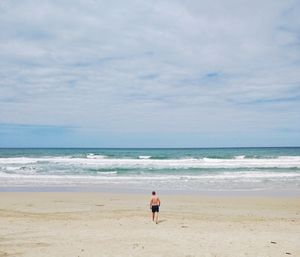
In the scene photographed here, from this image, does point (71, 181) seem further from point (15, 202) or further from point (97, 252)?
point (97, 252)

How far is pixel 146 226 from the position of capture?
1142cm

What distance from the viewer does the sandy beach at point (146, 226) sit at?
8.41m

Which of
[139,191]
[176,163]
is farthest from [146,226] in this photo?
[176,163]

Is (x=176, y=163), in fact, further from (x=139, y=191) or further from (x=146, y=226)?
(x=146, y=226)

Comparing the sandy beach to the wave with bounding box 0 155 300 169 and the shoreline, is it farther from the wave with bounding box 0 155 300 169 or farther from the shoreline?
the wave with bounding box 0 155 300 169

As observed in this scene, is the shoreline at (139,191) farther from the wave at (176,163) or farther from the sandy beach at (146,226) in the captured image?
the wave at (176,163)

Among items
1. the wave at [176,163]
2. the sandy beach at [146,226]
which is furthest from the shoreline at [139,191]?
the wave at [176,163]

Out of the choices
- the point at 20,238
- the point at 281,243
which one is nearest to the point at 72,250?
the point at 20,238

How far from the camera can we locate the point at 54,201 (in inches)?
675

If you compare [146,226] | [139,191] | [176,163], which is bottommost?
→ [139,191]

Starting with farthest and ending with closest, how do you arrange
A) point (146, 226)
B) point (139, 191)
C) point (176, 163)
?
point (176, 163) < point (139, 191) < point (146, 226)

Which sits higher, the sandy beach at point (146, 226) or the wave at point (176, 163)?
the wave at point (176, 163)

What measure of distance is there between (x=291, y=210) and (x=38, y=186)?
52.0 ft

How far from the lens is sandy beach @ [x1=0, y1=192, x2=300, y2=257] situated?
841cm
